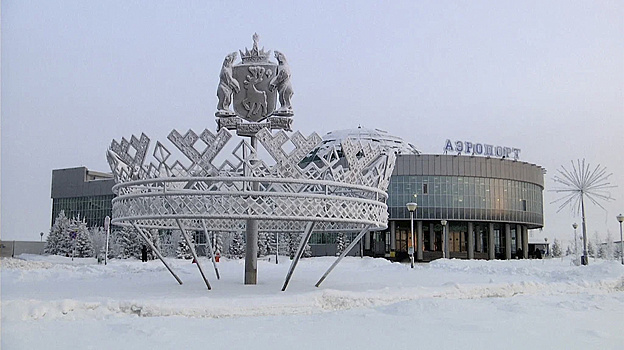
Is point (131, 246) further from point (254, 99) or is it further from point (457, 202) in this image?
point (254, 99)

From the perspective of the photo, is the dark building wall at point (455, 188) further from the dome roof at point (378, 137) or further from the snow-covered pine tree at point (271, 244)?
the snow-covered pine tree at point (271, 244)

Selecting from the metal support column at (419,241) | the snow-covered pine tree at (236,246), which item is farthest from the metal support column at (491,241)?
the snow-covered pine tree at (236,246)

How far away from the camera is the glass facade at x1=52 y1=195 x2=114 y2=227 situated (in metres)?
81.9

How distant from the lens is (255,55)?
1366cm

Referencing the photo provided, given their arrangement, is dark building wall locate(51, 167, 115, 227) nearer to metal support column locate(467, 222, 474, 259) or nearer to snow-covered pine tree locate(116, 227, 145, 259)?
snow-covered pine tree locate(116, 227, 145, 259)

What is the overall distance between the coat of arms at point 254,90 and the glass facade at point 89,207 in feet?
235

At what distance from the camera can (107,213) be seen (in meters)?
81.2

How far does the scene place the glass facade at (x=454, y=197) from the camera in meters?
64.8

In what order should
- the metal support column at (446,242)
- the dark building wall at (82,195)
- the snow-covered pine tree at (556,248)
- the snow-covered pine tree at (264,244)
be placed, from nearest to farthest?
the snow-covered pine tree at (264,244) < the metal support column at (446,242) < the dark building wall at (82,195) < the snow-covered pine tree at (556,248)

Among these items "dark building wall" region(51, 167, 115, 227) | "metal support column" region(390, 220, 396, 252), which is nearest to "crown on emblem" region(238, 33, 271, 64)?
"metal support column" region(390, 220, 396, 252)

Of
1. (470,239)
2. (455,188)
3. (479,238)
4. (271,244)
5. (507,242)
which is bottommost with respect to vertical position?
(271,244)

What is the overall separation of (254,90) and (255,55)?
0.87 meters

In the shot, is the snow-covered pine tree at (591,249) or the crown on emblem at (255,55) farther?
the snow-covered pine tree at (591,249)

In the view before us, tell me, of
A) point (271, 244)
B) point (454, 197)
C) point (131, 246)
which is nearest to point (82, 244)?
point (131, 246)
